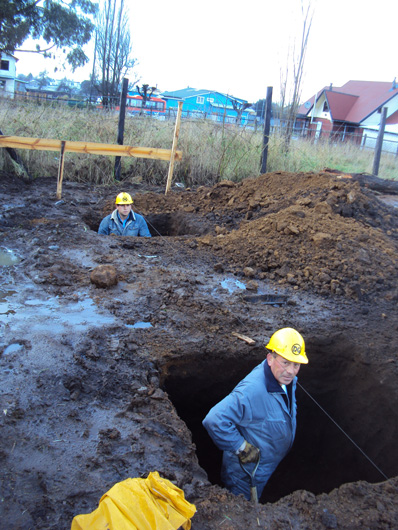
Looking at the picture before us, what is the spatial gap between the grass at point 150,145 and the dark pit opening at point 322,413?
6.84 metres

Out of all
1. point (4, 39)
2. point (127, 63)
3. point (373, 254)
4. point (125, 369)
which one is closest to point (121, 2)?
point (127, 63)

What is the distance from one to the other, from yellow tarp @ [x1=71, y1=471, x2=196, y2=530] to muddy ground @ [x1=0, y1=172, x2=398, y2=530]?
28 cm

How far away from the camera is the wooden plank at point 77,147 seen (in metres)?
7.84

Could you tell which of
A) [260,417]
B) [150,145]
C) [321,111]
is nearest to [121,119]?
[150,145]

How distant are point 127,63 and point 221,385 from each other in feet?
89.2

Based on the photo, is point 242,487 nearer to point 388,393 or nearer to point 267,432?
point 267,432

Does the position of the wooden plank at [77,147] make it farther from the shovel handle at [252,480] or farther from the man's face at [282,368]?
the shovel handle at [252,480]

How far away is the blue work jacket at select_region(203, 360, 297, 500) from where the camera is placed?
334 centimetres

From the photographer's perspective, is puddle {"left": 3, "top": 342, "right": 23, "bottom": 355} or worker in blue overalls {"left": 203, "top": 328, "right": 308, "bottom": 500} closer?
worker in blue overalls {"left": 203, "top": 328, "right": 308, "bottom": 500}

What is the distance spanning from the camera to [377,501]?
269 cm

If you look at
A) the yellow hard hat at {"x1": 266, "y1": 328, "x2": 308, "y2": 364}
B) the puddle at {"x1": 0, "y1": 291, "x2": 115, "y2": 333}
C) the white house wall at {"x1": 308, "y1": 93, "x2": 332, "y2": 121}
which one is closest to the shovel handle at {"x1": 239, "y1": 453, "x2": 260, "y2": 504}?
the yellow hard hat at {"x1": 266, "y1": 328, "x2": 308, "y2": 364}

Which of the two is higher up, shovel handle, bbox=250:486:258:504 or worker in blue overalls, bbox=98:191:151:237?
worker in blue overalls, bbox=98:191:151:237

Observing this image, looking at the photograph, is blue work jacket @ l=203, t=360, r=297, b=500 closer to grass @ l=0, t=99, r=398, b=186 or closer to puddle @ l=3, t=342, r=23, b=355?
puddle @ l=3, t=342, r=23, b=355

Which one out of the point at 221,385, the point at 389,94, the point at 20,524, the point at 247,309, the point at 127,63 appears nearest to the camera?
the point at 20,524
